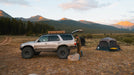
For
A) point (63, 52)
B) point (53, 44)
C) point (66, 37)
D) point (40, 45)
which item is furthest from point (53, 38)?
point (63, 52)

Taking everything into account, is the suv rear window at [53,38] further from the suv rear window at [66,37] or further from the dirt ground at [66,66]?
the dirt ground at [66,66]

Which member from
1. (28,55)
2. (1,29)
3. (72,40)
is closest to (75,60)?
(72,40)

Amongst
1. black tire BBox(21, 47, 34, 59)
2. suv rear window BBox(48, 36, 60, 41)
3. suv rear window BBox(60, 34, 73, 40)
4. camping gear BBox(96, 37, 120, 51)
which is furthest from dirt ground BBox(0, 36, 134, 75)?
camping gear BBox(96, 37, 120, 51)

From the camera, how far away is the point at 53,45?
31.0 ft

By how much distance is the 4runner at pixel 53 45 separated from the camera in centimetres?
939

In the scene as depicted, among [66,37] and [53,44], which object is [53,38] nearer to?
[53,44]

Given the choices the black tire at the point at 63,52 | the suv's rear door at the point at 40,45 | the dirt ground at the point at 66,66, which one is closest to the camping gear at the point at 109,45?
the dirt ground at the point at 66,66

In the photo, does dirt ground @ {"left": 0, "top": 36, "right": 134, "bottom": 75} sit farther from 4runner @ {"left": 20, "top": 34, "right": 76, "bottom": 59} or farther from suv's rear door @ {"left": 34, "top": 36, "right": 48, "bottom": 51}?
suv's rear door @ {"left": 34, "top": 36, "right": 48, "bottom": 51}

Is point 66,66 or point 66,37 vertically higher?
point 66,37

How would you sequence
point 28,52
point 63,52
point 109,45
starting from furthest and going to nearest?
point 109,45
point 28,52
point 63,52

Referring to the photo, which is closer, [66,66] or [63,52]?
[66,66]

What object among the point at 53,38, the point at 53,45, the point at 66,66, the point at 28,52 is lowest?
the point at 66,66

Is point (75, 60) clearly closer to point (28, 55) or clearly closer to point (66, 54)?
Answer: point (66, 54)

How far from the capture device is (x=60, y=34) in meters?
9.79
